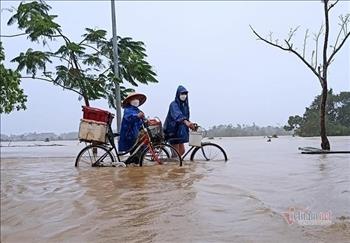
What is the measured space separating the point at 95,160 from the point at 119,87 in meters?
4.63

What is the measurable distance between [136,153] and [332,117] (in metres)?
19.5

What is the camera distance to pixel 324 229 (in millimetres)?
3949

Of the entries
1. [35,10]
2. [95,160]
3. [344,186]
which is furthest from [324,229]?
[35,10]

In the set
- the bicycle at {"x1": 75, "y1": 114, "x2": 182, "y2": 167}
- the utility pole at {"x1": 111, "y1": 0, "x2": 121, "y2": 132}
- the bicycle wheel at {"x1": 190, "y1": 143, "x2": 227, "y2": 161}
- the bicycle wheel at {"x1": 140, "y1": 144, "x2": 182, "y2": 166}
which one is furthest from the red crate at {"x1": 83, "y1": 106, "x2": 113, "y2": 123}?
Answer: the utility pole at {"x1": 111, "y1": 0, "x2": 121, "y2": 132}

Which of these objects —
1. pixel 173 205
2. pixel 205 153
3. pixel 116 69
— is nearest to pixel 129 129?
pixel 205 153

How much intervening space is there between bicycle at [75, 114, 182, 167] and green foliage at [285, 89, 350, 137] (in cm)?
1672

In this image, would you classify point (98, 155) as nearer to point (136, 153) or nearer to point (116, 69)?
point (136, 153)

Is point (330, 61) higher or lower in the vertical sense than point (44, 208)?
higher

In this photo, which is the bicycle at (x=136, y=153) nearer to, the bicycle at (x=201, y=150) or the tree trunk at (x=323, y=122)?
the bicycle at (x=201, y=150)

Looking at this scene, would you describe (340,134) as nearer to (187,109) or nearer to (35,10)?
(187,109)

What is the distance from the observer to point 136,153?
8.73 metres

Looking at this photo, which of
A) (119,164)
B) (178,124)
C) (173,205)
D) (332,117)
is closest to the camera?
(173,205)

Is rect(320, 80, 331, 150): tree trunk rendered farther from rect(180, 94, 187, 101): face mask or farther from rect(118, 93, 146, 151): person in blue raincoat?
rect(118, 93, 146, 151): person in blue raincoat

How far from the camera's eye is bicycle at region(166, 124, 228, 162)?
9336 millimetres
